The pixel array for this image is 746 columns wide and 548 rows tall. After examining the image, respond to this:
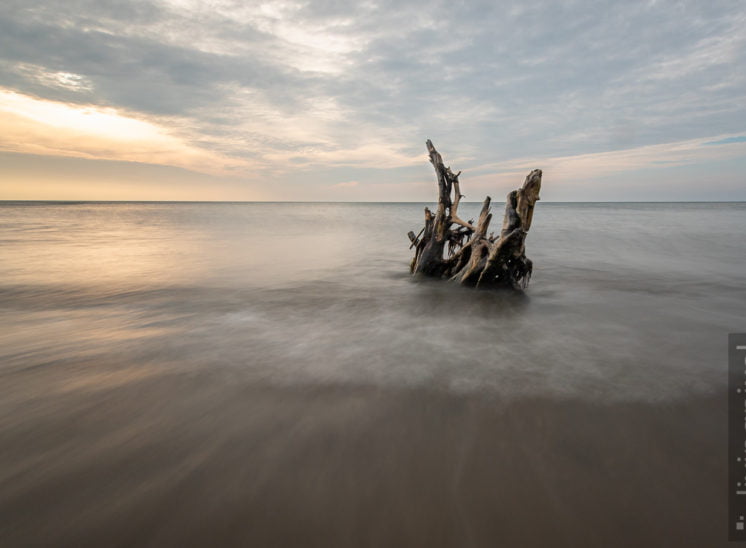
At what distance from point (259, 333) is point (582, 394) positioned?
4100mm

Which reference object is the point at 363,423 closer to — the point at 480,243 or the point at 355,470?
the point at 355,470

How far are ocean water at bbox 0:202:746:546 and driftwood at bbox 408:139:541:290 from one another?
1.63m

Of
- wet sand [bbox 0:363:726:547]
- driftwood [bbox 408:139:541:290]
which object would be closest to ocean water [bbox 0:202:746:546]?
wet sand [bbox 0:363:726:547]

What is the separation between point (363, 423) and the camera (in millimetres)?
2967

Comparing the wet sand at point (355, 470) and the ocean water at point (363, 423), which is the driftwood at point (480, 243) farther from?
the wet sand at point (355, 470)

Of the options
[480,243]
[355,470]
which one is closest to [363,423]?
[355,470]

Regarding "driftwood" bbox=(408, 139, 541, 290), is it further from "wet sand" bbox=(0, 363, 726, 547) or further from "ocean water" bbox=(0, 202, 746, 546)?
"wet sand" bbox=(0, 363, 726, 547)

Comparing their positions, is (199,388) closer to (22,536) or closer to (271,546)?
(22,536)

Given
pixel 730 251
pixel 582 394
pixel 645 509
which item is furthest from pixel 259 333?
pixel 730 251

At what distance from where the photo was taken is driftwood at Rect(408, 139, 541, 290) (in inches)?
303

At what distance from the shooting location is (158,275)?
32.2 feet

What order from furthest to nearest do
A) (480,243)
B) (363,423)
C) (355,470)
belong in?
(480,243) → (363,423) → (355,470)

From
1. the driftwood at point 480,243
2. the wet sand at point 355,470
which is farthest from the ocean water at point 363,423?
the driftwood at point 480,243

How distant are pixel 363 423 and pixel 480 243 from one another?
6.62 metres
